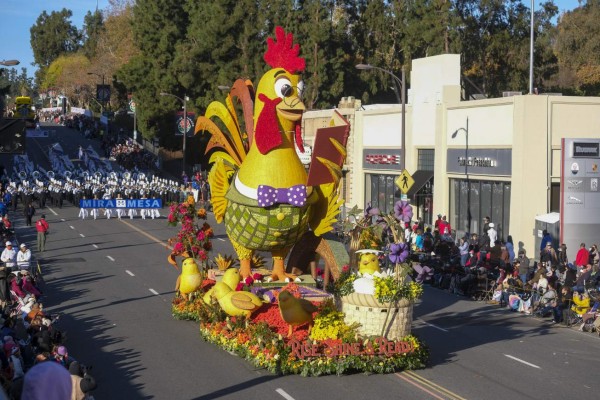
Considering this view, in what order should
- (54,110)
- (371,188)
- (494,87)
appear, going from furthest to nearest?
(54,110) < (494,87) < (371,188)

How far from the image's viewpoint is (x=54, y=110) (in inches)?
4951

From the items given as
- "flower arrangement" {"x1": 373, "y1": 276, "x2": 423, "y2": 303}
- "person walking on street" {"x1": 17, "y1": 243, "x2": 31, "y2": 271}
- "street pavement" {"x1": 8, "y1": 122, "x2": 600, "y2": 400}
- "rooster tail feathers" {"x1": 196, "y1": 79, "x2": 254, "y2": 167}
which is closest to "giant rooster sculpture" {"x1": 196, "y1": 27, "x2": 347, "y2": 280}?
"rooster tail feathers" {"x1": 196, "y1": 79, "x2": 254, "y2": 167}

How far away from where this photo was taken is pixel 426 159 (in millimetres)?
41969

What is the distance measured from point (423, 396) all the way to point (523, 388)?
1.90 m

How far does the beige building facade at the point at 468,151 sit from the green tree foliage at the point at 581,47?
28599 millimetres

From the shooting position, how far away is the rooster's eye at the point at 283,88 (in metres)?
18.2

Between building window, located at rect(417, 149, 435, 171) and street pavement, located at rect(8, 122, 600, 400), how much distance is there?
47.8 feet

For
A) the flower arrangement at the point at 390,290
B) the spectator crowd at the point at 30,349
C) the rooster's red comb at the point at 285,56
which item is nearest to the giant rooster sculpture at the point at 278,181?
the rooster's red comb at the point at 285,56

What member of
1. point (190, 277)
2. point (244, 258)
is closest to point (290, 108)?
point (244, 258)

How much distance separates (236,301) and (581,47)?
64.1 m

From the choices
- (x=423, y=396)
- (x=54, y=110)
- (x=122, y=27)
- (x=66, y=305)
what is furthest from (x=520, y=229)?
(x=54, y=110)

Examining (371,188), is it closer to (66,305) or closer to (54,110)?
(66,305)

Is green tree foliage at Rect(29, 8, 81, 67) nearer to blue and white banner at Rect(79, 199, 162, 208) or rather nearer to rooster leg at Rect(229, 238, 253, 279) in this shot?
blue and white banner at Rect(79, 199, 162, 208)

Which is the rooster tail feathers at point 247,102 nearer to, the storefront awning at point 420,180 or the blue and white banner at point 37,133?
the storefront awning at point 420,180
